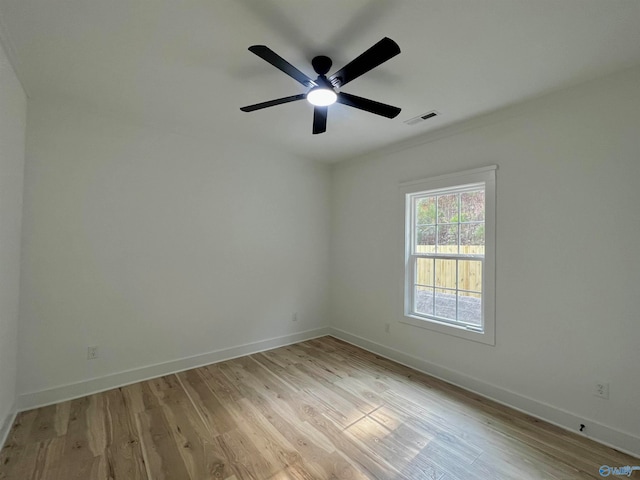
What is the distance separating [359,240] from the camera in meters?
3.98

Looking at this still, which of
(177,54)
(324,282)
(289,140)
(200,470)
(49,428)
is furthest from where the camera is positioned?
(324,282)

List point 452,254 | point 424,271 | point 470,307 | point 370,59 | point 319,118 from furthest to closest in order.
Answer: point 424,271 → point 452,254 → point 470,307 → point 319,118 → point 370,59

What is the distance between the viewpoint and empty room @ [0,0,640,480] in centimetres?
171

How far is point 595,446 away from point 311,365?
2432 mm

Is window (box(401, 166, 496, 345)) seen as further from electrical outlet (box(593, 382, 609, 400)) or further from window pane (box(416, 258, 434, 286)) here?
electrical outlet (box(593, 382, 609, 400))

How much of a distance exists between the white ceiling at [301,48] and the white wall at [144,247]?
1.69 feet

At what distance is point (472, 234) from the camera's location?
9.42 ft

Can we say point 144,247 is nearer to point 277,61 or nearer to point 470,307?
point 277,61

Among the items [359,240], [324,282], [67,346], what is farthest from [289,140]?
[67,346]

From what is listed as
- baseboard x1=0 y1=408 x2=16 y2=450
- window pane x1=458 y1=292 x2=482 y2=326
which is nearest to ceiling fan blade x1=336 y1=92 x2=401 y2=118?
window pane x1=458 y1=292 x2=482 y2=326

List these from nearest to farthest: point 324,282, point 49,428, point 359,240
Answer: point 49,428
point 359,240
point 324,282

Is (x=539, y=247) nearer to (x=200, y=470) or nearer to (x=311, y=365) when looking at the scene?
(x=311, y=365)

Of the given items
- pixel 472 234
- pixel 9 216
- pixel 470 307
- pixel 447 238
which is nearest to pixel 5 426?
pixel 9 216

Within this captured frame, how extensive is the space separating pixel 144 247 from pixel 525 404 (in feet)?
12.8
